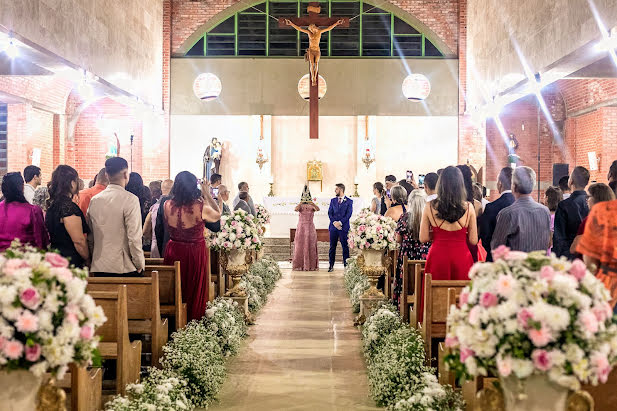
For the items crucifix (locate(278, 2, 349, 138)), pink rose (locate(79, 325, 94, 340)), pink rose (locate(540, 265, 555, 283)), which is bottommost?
pink rose (locate(79, 325, 94, 340))

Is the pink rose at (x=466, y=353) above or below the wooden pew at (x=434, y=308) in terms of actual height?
above

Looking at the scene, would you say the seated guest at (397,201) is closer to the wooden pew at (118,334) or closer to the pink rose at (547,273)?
the wooden pew at (118,334)

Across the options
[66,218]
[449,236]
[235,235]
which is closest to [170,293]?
[66,218]

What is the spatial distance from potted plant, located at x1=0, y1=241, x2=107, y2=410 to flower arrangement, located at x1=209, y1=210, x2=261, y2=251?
5700 millimetres

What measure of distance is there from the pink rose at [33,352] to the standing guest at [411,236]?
15.5ft

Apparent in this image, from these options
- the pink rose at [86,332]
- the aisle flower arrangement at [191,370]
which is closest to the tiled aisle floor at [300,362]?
the aisle flower arrangement at [191,370]

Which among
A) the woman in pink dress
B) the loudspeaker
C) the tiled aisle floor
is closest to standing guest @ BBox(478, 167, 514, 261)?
the tiled aisle floor

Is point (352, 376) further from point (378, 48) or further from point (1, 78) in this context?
point (378, 48)

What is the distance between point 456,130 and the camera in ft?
63.2

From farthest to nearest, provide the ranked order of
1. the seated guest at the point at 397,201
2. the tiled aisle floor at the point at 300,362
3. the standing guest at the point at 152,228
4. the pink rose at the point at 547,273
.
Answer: the seated guest at the point at 397,201 → the standing guest at the point at 152,228 → the tiled aisle floor at the point at 300,362 → the pink rose at the point at 547,273

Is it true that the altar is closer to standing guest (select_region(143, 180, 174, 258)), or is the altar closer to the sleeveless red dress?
standing guest (select_region(143, 180, 174, 258))

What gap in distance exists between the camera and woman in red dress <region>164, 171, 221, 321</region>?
638 centimetres

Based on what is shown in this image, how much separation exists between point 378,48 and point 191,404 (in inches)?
610

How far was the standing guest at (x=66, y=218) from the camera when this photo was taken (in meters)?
5.42
